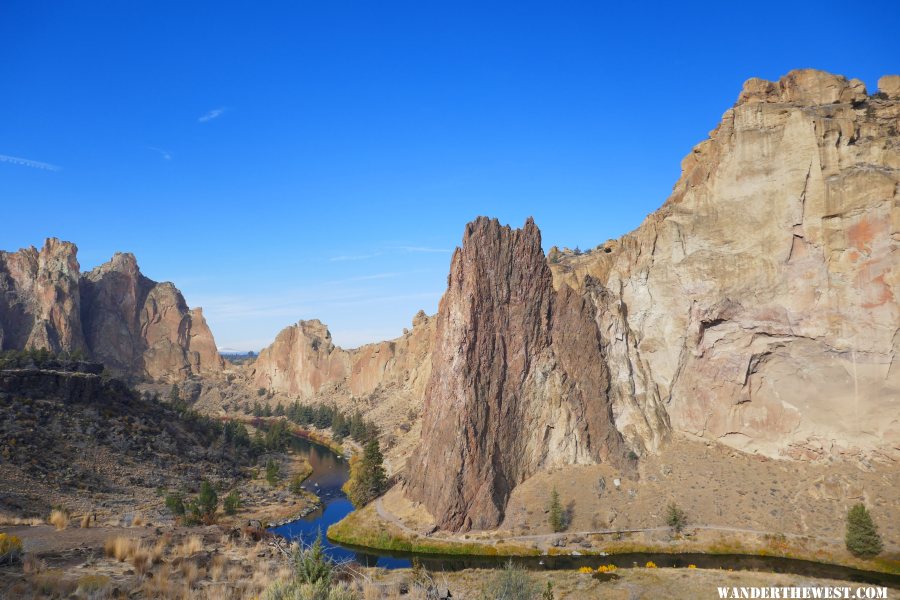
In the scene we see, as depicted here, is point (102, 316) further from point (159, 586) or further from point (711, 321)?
point (159, 586)

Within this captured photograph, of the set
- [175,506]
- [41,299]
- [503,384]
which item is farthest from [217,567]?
[41,299]

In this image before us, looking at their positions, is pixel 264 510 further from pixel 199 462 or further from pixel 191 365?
pixel 191 365

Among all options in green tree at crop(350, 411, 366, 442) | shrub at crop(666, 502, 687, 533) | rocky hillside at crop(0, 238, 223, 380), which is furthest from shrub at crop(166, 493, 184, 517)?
rocky hillside at crop(0, 238, 223, 380)

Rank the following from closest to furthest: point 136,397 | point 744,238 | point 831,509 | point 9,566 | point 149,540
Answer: point 9,566
point 149,540
point 831,509
point 744,238
point 136,397

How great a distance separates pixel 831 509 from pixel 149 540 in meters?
53.8

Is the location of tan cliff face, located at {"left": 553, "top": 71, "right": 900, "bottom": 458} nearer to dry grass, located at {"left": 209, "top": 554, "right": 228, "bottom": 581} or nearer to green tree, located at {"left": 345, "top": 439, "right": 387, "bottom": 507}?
green tree, located at {"left": 345, "top": 439, "right": 387, "bottom": 507}

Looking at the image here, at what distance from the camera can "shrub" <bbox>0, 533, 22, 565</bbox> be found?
55.3 ft

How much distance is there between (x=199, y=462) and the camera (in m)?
74.9

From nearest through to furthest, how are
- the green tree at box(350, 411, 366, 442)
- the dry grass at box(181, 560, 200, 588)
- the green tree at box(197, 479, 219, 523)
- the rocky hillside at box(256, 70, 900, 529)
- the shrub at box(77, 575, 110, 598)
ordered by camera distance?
the shrub at box(77, 575, 110, 598)
the dry grass at box(181, 560, 200, 588)
the rocky hillside at box(256, 70, 900, 529)
the green tree at box(197, 479, 219, 523)
the green tree at box(350, 411, 366, 442)

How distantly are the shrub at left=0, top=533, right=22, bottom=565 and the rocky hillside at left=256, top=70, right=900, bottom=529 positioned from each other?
38565 millimetres

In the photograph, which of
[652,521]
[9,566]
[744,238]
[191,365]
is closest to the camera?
[9,566]

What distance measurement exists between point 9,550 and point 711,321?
60.7 m

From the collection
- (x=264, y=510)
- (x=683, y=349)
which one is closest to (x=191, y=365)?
(x=264, y=510)

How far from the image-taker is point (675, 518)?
48.6 m
